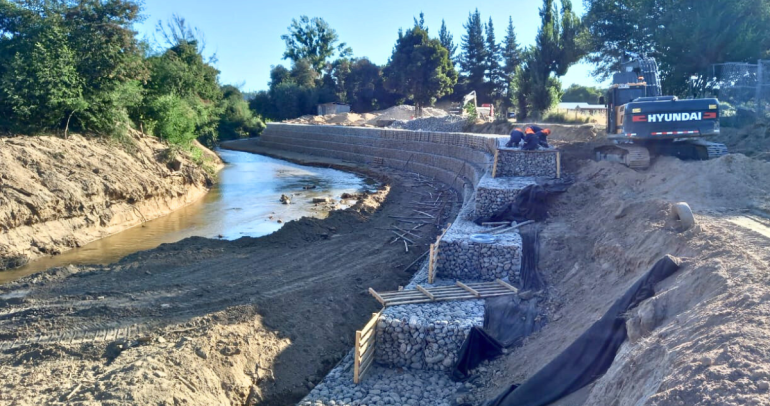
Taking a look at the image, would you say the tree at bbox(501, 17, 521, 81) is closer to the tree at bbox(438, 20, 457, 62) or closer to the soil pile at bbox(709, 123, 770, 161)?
the tree at bbox(438, 20, 457, 62)

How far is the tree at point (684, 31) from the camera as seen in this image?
73.9ft

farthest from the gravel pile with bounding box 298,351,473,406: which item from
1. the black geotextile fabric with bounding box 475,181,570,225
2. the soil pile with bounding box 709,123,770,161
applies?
the soil pile with bounding box 709,123,770,161

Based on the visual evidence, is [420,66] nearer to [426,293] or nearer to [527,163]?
[527,163]

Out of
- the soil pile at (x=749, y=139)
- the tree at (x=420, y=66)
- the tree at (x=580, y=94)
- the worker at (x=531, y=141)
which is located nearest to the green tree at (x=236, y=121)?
the tree at (x=420, y=66)

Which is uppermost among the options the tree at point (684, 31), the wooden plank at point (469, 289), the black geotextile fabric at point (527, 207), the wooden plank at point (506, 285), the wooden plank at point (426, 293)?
the tree at point (684, 31)

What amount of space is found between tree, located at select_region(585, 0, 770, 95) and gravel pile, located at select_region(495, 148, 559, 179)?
22.3 ft

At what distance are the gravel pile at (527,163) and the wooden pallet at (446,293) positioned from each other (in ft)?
22.6

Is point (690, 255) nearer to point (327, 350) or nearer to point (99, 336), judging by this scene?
point (327, 350)

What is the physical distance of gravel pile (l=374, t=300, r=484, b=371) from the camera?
9.04 metres

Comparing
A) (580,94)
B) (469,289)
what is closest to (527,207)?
(469,289)

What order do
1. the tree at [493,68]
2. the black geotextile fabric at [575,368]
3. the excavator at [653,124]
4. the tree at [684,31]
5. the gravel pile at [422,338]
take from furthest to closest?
the tree at [493,68] → the tree at [684,31] → the excavator at [653,124] → the gravel pile at [422,338] → the black geotextile fabric at [575,368]

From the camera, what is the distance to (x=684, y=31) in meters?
23.4

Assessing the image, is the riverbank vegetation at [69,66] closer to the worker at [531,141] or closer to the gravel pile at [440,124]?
the worker at [531,141]

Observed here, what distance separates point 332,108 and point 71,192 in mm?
45239
